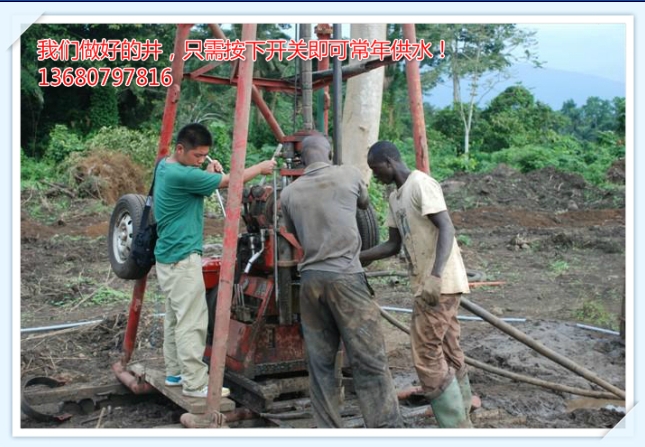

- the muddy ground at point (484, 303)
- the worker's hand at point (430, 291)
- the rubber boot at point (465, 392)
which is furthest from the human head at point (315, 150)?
the muddy ground at point (484, 303)

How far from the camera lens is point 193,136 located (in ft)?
15.1

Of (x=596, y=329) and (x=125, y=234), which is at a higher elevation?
(x=125, y=234)

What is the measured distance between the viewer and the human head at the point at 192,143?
182 inches

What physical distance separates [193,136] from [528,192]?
51.8 feet

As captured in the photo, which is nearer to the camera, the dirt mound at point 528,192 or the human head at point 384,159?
the human head at point 384,159

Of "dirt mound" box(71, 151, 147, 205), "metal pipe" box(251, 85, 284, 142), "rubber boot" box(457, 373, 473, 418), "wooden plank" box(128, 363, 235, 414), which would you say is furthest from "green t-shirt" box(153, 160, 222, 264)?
"dirt mound" box(71, 151, 147, 205)

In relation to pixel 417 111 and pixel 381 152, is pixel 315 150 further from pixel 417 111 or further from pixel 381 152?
pixel 417 111

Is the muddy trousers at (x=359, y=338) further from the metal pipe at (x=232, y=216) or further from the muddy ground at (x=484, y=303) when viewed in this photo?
the muddy ground at (x=484, y=303)

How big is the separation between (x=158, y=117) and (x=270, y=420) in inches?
874

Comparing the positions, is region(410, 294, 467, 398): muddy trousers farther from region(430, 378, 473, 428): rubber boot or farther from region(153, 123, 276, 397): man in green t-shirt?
region(153, 123, 276, 397): man in green t-shirt

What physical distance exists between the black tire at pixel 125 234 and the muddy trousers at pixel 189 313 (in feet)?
1.75

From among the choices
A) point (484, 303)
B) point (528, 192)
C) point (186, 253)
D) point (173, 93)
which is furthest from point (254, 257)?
point (528, 192)

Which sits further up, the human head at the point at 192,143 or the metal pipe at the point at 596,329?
the human head at the point at 192,143
